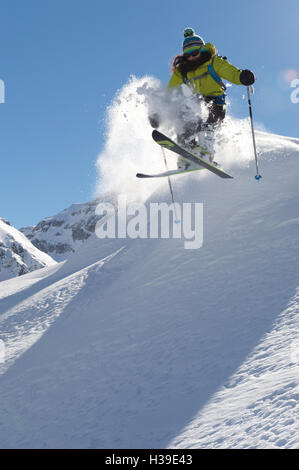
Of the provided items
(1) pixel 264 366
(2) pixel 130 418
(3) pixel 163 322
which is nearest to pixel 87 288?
(3) pixel 163 322

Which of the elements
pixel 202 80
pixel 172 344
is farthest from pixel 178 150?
pixel 172 344

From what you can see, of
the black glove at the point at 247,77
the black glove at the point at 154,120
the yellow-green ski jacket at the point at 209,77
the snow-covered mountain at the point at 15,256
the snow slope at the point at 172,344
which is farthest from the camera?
the snow-covered mountain at the point at 15,256

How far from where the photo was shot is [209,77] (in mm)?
8070

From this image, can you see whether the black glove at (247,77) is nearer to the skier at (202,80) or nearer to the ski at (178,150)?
the skier at (202,80)

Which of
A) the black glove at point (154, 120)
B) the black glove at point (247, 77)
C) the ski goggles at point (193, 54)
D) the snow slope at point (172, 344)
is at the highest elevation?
the ski goggles at point (193, 54)

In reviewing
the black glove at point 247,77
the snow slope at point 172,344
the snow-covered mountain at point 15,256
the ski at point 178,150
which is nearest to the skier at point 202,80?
the black glove at point 247,77

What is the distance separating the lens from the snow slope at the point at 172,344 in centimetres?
323

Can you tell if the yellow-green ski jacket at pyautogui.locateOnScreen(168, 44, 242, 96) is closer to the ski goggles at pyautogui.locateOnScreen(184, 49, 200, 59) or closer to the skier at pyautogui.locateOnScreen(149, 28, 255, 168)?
the skier at pyautogui.locateOnScreen(149, 28, 255, 168)

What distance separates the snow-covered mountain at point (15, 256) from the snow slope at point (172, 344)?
149610 millimetres

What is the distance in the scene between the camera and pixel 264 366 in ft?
11.6

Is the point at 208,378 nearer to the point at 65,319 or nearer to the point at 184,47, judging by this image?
the point at 65,319

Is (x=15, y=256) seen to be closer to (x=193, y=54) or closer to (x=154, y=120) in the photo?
(x=154, y=120)

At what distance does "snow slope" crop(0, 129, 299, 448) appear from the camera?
3.23 m
